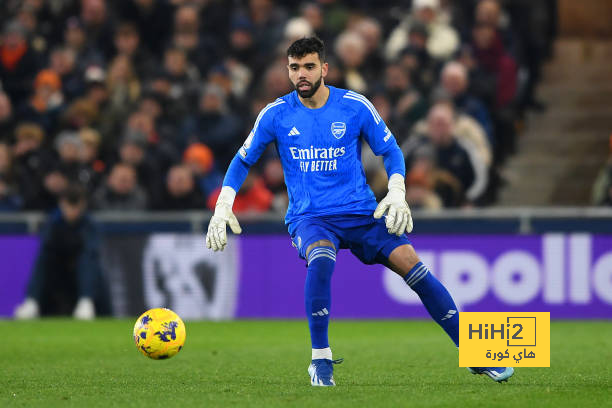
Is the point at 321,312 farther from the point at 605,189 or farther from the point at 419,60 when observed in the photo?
the point at 419,60

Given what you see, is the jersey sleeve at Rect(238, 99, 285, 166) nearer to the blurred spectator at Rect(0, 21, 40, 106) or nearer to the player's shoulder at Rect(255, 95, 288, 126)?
the player's shoulder at Rect(255, 95, 288, 126)

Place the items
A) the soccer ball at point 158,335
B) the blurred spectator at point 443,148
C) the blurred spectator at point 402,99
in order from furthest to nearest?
the blurred spectator at point 402,99 → the blurred spectator at point 443,148 → the soccer ball at point 158,335

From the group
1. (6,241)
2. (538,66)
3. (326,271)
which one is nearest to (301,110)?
(326,271)

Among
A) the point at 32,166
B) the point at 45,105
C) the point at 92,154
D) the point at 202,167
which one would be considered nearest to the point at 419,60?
the point at 202,167

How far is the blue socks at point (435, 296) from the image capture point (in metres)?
8.09

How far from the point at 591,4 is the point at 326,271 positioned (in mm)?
13486

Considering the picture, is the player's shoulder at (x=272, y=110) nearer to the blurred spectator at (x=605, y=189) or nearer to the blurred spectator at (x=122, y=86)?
the blurred spectator at (x=605, y=189)

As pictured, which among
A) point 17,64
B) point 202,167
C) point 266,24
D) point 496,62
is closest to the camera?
point 202,167

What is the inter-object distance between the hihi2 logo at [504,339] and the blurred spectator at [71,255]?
26.9 feet

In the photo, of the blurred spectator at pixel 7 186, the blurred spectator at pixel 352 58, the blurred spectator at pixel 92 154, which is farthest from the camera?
the blurred spectator at pixel 352 58

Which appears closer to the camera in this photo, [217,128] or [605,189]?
[605,189]

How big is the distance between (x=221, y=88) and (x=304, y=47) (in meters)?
8.70

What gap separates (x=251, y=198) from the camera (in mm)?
15508

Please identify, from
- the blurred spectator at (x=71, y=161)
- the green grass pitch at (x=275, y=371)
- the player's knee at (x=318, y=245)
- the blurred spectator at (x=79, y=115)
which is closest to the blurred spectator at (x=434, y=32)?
the blurred spectator at (x=79, y=115)
